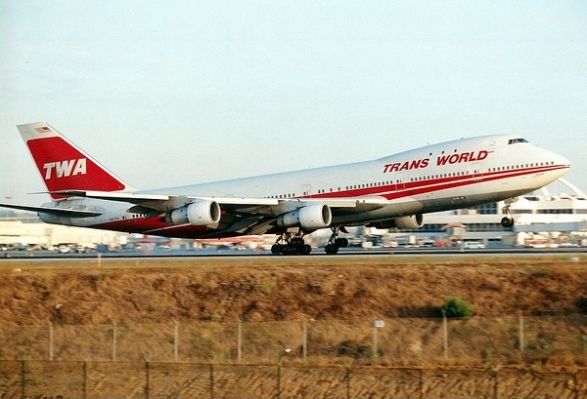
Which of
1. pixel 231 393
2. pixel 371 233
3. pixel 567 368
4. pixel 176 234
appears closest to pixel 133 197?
pixel 176 234

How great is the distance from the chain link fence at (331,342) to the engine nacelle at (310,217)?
16658 millimetres

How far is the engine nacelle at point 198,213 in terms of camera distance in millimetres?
44781

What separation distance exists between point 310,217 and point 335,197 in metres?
4.10

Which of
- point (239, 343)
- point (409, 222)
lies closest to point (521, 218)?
point (409, 222)

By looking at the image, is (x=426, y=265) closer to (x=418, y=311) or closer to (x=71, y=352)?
(x=418, y=311)

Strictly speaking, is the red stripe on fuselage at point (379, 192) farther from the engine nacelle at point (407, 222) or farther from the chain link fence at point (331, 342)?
the chain link fence at point (331, 342)

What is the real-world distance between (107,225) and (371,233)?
51.5m

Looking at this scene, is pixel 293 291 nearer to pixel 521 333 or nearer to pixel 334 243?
pixel 521 333

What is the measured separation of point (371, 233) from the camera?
101 metres

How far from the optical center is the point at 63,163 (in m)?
56.1

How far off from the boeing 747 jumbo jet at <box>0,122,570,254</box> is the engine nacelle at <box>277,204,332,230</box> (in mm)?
52

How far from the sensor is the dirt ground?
3139 cm

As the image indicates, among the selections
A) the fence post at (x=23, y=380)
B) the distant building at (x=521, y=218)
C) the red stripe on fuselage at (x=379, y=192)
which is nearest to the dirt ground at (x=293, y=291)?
the fence post at (x=23, y=380)

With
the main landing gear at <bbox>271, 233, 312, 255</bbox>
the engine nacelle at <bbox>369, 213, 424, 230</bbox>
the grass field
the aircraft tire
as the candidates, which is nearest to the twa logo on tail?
the main landing gear at <bbox>271, 233, 312, 255</bbox>
